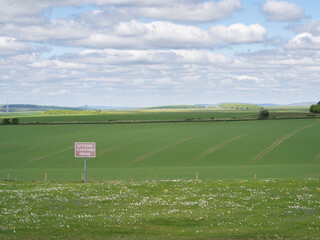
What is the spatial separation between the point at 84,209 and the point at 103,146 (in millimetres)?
64765

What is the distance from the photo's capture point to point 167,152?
260 feet

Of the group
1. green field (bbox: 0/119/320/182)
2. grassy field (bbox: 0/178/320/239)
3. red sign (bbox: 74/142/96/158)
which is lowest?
green field (bbox: 0/119/320/182)

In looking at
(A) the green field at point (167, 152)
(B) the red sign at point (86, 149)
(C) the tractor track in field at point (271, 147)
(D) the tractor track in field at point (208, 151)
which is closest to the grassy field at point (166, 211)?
(B) the red sign at point (86, 149)

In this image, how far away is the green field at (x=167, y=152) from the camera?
184 ft

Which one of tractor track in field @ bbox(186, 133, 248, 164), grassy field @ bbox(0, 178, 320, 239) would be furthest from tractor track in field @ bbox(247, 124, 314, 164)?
grassy field @ bbox(0, 178, 320, 239)

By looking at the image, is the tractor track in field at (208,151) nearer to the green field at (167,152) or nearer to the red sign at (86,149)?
the green field at (167,152)

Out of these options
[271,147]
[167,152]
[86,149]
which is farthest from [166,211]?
[271,147]

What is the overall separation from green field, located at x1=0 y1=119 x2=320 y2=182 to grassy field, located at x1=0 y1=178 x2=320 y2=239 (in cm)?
2000

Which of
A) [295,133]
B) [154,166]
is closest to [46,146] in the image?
[154,166]

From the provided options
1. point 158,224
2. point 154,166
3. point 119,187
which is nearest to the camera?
point 158,224

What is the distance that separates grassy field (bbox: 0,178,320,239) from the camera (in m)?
18.8

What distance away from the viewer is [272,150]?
77.6 m

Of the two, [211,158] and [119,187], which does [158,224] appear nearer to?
Answer: [119,187]

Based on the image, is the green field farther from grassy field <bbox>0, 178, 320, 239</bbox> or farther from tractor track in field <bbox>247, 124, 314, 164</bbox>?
grassy field <bbox>0, 178, 320, 239</bbox>
